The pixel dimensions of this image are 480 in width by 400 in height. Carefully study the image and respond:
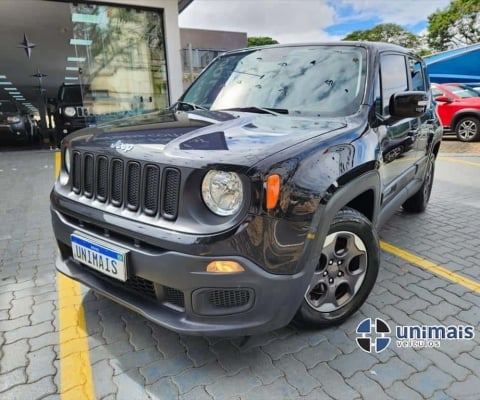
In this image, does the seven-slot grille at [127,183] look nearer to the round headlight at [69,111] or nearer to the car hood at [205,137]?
the car hood at [205,137]

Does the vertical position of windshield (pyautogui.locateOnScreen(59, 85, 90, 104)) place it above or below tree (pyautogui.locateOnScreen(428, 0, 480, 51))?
below

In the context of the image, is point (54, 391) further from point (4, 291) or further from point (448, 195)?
point (448, 195)

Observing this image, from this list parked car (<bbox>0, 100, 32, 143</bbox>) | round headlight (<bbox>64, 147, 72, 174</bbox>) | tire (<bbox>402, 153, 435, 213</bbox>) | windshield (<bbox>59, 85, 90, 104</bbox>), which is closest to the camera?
round headlight (<bbox>64, 147, 72, 174</bbox>)

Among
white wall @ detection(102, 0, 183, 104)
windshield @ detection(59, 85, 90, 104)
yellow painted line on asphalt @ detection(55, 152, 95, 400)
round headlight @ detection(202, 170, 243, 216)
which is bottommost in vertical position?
yellow painted line on asphalt @ detection(55, 152, 95, 400)

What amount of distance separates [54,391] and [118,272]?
2.18ft

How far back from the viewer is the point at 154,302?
2020 mm

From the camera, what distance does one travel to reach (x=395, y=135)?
9.85ft

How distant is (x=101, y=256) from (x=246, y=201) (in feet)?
2.84

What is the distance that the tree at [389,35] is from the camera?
43.2 metres

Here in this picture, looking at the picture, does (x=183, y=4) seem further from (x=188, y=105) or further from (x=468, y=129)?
(x=188, y=105)

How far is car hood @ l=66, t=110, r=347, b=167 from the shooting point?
183 centimetres

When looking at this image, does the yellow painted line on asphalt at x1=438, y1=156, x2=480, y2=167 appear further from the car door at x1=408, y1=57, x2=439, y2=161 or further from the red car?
the car door at x1=408, y1=57, x2=439, y2=161

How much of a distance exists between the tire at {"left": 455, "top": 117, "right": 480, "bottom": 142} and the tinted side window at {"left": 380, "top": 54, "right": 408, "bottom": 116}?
8529 mm

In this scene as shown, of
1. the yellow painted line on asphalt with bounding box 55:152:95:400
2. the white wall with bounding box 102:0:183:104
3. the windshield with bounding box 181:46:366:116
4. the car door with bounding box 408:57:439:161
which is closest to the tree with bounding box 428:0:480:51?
the white wall with bounding box 102:0:183:104
